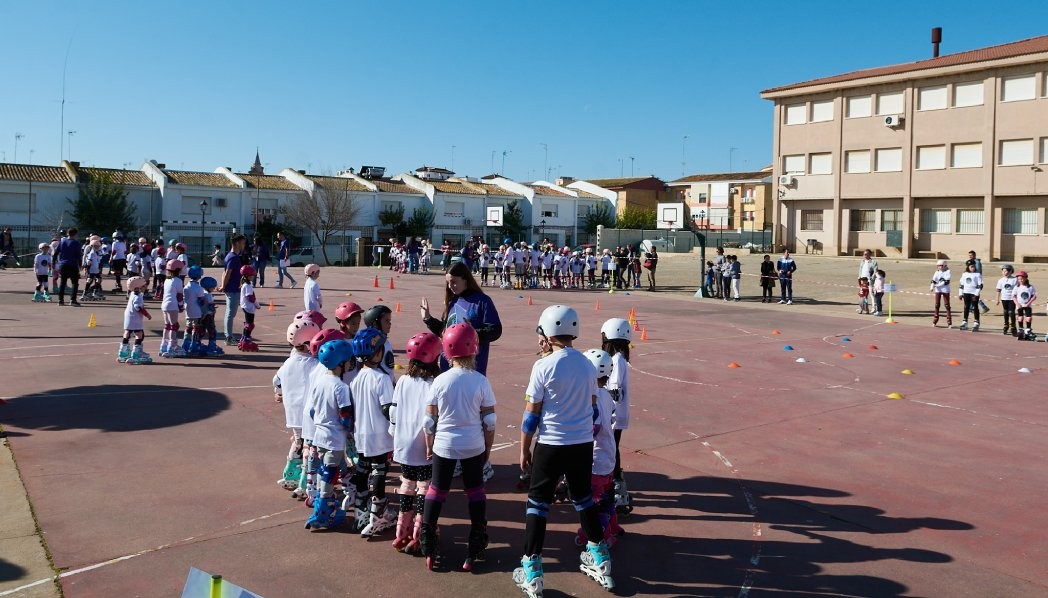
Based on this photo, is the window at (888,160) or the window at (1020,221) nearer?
the window at (1020,221)

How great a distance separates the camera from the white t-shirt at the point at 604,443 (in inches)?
220

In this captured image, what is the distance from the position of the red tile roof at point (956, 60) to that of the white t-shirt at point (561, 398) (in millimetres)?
41248

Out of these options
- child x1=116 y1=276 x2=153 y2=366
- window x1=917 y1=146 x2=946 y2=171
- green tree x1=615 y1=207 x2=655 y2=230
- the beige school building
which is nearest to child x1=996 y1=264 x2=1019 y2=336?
child x1=116 y1=276 x2=153 y2=366

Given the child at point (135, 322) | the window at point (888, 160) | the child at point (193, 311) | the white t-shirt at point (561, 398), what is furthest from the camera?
the window at point (888, 160)

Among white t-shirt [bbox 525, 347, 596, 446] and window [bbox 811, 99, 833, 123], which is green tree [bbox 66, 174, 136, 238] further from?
white t-shirt [bbox 525, 347, 596, 446]

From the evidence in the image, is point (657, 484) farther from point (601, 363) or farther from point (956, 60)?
point (956, 60)

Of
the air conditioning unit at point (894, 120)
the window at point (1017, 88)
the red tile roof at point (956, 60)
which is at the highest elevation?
the red tile roof at point (956, 60)

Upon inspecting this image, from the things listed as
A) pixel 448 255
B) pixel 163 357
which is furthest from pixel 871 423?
pixel 448 255

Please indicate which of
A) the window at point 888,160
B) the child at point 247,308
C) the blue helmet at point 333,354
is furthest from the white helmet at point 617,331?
the window at point 888,160

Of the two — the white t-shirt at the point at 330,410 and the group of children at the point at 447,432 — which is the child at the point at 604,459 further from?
the white t-shirt at the point at 330,410

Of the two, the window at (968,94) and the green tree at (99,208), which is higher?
the window at (968,94)

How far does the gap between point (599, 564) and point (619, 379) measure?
1515 millimetres

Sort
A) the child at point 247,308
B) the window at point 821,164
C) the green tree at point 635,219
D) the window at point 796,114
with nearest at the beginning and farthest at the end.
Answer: the child at point 247,308 → the window at point 821,164 → the window at point 796,114 → the green tree at point 635,219

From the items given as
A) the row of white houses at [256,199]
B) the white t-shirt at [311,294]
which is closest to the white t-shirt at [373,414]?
the white t-shirt at [311,294]
